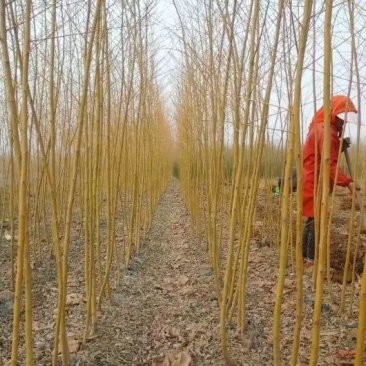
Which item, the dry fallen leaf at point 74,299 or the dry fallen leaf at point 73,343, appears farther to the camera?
the dry fallen leaf at point 74,299

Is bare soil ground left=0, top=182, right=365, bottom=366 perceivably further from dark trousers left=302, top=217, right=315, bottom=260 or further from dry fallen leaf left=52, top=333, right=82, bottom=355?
dark trousers left=302, top=217, right=315, bottom=260

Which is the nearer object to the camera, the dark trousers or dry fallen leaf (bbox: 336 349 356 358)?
dry fallen leaf (bbox: 336 349 356 358)

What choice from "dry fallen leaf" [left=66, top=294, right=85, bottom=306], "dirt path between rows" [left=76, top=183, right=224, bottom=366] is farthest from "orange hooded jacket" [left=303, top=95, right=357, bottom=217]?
"dry fallen leaf" [left=66, top=294, right=85, bottom=306]

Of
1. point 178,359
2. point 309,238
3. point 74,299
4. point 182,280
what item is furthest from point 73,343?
point 309,238

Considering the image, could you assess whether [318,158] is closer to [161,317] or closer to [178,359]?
[161,317]

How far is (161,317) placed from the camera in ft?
7.62

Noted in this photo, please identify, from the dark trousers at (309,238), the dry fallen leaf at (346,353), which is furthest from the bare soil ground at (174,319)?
the dark trousers at (309,238)

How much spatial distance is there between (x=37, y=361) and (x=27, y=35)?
1.40 m

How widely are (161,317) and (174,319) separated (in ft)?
0.28

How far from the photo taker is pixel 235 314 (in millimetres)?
2230

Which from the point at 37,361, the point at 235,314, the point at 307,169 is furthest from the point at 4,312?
the point at 307,169

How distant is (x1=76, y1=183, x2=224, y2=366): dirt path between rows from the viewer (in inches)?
72.9

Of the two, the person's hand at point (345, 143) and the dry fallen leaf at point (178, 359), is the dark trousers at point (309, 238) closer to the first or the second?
the person's hand at point (345, 143)

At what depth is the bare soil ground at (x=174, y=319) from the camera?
1.83 metres
